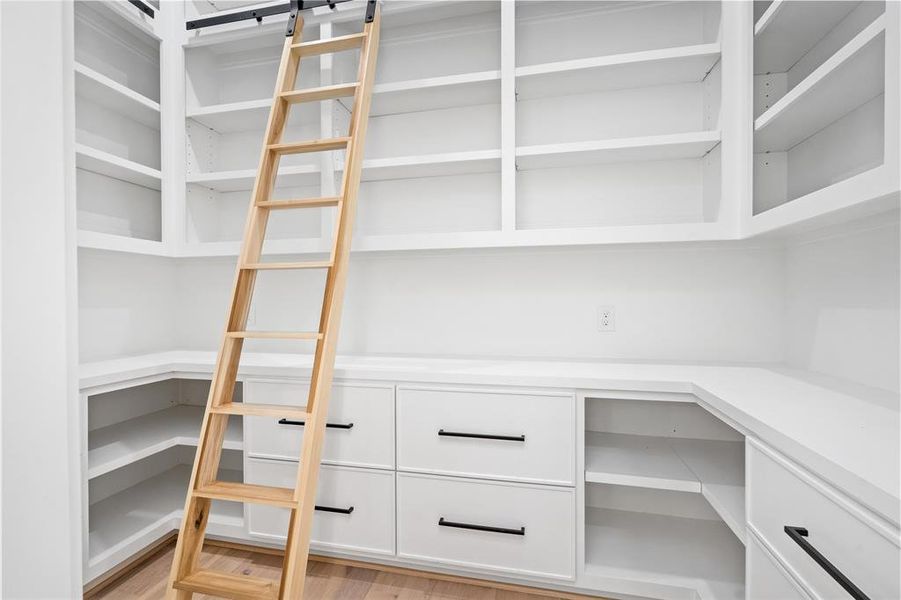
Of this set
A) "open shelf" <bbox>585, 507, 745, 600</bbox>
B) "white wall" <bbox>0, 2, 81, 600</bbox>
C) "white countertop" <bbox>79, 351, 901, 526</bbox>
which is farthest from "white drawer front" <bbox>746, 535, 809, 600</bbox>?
"white wall" <bbox>0, 2, 81, 600</bbox>

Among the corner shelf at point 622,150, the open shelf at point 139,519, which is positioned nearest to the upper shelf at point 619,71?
the corner shelf at point 622,150

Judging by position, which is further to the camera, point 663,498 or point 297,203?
point 663,498

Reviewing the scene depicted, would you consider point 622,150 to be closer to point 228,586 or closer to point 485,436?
point 485,436

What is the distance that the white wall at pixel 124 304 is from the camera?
6.67ft

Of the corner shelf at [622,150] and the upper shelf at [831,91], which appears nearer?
the upper shelf at [831,91]

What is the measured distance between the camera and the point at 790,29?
55.6 inches

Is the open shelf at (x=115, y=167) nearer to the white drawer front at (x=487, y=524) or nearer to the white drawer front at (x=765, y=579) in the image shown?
the white drawer front at (x=487, y=524)

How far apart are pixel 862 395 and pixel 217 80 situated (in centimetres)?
313

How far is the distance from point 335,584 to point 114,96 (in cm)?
231

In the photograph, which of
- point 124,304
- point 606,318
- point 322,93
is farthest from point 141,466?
point 606,318

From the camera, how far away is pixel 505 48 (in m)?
1.76

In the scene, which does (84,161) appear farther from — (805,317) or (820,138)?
(805,317)

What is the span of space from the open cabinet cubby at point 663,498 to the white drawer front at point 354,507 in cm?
76

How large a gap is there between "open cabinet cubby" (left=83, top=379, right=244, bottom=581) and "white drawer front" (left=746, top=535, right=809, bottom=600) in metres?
1.82
